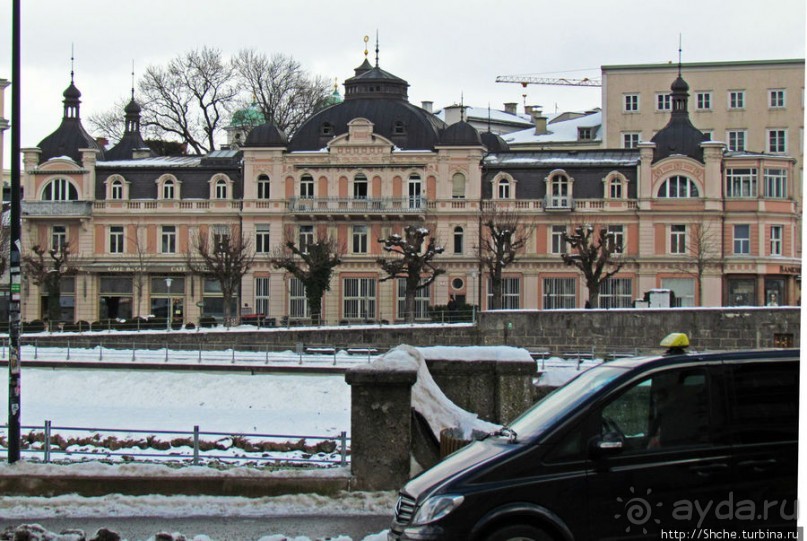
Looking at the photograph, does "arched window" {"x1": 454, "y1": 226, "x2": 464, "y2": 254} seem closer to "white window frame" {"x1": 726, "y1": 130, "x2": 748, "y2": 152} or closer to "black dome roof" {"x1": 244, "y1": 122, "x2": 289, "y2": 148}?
"black dome roof" {"x1": 244, "y1": 122, "x2": 289, "y2": 148}

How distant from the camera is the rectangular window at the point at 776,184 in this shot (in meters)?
62.4

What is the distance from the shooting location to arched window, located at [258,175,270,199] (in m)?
65.8

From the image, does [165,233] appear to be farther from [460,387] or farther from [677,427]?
[677,427]

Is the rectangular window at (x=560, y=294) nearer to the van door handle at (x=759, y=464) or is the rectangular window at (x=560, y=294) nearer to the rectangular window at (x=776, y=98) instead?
the rectangular window at (x=776, y=98)

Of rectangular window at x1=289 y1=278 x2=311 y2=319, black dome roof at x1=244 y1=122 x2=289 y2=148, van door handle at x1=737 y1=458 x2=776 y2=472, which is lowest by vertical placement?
van door handle at x1=737 y1=458 x2=776 y2=472

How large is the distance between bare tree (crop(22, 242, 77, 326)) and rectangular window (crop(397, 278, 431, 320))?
17.1 m

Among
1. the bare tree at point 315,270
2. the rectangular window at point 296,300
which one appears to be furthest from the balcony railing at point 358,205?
the bare tree at point 315,270

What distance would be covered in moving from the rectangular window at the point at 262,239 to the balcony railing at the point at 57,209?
376 inches

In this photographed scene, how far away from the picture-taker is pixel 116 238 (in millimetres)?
66688

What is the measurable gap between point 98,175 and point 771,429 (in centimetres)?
6228

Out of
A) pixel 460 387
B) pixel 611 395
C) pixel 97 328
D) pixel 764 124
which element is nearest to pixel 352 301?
pixel 97 328

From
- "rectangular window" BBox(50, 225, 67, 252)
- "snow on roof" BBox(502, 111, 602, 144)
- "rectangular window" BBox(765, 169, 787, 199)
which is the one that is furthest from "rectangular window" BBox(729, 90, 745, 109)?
"rectangular window" BBox(50, 225, 67, 252)

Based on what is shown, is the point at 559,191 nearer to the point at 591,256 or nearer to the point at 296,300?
the point at 591,256

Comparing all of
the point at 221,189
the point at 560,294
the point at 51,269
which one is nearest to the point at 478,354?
the point at 560,294
